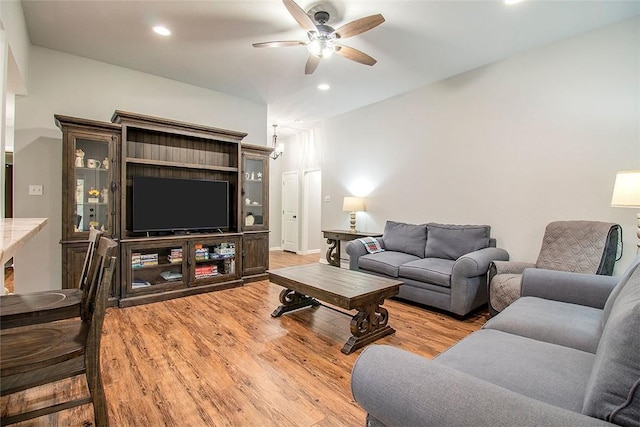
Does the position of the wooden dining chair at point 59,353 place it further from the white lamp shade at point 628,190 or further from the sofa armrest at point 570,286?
the white lamp shade at point 628,190

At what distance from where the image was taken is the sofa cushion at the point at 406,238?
4055mm

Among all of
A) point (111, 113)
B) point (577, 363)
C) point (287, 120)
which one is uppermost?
point (287, 120)

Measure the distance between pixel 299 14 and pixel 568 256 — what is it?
315 centimetres

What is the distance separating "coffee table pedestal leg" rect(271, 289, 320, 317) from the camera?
3.14 meters

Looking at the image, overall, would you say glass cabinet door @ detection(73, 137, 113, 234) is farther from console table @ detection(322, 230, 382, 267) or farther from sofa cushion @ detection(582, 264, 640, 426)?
sofa cushion @ detection(582, 264, 640, 426)

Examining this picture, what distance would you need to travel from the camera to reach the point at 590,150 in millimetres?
3055

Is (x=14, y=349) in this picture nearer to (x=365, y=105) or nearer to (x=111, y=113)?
(x=111, y=113)

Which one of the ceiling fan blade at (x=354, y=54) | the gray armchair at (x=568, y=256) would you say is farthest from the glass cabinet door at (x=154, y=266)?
the gray armchair at (x=568, y=256)

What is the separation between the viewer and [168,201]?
3855mm

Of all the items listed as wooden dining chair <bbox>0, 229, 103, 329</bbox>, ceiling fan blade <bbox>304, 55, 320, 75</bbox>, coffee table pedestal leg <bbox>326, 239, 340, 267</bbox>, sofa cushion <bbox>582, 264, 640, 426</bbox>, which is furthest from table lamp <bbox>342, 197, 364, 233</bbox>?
sofa cushion <bbox>582, 264, 640, 426</bbox>

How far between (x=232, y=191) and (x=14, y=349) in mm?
3460

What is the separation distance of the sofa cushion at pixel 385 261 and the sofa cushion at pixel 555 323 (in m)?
1.64

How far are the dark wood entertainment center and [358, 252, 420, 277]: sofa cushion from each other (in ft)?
5.27

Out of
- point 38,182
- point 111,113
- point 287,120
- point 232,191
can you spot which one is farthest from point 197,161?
point 287,120
